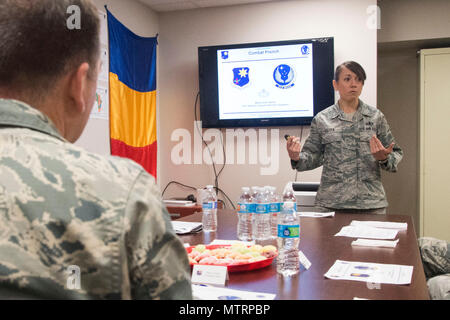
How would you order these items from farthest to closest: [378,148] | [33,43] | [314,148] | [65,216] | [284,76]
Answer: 1. [284,76]
2. [314,148]
3. [378,148]
4. [33,43]
5. [65,216]

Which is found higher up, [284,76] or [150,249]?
[284,76]

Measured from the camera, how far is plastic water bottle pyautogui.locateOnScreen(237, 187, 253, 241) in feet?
6.49

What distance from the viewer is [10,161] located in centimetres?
59

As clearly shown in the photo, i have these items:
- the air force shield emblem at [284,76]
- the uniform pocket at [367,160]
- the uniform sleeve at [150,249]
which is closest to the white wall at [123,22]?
the air force shield emblem at [284,76]

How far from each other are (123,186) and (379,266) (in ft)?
3.70

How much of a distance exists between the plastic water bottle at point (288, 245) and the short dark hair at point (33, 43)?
3.17 ft

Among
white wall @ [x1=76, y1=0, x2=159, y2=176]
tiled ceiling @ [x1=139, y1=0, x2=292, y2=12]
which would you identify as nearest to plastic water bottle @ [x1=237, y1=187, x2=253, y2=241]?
white wall @ [x1=76, y1=0, x2=159, y2=176]

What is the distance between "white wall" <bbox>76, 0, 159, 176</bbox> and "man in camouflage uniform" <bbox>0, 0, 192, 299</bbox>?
3047 millimetres

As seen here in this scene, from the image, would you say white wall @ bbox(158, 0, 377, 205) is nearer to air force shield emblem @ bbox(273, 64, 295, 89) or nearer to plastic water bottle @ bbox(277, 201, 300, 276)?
air force shield emblem @ bbox(273, 64, 295, 89)

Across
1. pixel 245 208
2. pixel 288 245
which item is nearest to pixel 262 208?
pixel 245 208

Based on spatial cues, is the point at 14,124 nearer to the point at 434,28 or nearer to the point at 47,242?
the point at 47,242

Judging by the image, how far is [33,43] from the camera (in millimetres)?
693

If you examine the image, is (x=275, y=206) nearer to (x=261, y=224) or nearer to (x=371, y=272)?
(x=261, y=224)

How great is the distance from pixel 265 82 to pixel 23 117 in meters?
3.99
